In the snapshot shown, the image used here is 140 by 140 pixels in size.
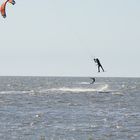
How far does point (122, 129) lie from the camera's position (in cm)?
4441

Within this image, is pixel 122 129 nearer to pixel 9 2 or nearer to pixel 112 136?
pixel 112 136

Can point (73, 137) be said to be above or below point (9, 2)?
below

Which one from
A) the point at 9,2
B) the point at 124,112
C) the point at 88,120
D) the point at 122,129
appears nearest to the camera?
the point at 9,2

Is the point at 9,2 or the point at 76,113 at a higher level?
the point at 9,2

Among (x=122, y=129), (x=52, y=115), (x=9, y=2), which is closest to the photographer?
(x=9, y=2)

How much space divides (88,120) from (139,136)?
33.5ft

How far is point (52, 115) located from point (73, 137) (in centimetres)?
1532

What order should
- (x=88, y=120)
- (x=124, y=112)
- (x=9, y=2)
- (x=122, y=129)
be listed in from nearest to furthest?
1. (x=9, y=2)
2. (x=122, y=129)
3. (x=88, y=120)
4. (x=124, y=112)

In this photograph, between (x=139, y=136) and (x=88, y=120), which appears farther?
(x=88, y=120)

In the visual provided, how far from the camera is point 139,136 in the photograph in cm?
4069

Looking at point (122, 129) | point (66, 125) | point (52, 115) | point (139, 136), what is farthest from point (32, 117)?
point (139, 136)

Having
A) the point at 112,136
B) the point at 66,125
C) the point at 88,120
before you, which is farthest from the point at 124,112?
the point at 112,136

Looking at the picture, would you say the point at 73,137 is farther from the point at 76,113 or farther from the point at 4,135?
the point at 76,113

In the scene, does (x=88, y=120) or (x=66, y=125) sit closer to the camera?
(x=66, y=125)
